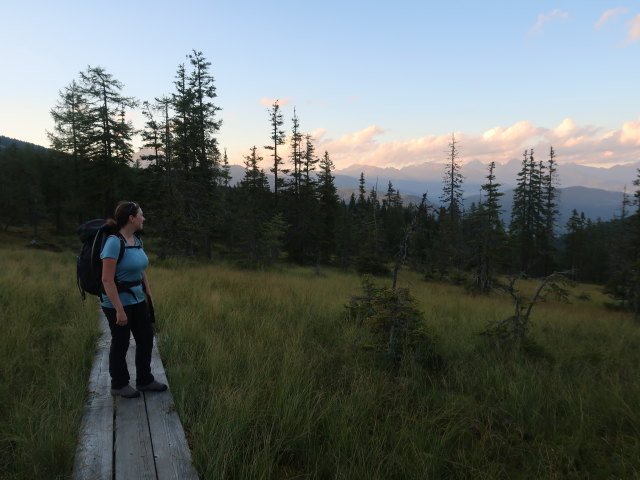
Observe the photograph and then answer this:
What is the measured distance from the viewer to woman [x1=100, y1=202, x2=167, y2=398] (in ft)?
10.0

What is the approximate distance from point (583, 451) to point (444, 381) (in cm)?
128

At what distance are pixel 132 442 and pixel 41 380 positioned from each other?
1560 mm

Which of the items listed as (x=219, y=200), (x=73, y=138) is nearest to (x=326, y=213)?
(x=219, y=200)

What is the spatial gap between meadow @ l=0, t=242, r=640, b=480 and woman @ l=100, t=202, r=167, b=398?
1.04 feet

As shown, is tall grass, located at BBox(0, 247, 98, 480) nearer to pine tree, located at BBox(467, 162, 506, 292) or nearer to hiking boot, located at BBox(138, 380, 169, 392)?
hiking boot, located at BBox(138, 380, 169, 392)

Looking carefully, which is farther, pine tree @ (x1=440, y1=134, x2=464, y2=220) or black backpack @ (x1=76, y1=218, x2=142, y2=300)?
pine tree @ (x1=440, y1=134, x2=464, y2=220)

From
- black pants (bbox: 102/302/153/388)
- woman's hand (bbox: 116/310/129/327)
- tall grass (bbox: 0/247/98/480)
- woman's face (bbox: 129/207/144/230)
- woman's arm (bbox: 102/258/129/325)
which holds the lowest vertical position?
tall grass (bbox: 0/247/98/480)

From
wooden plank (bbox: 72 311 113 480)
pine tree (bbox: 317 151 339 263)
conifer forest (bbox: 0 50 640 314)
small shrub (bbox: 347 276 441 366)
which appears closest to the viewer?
wooden plank (bbox: 72 311 113 480)

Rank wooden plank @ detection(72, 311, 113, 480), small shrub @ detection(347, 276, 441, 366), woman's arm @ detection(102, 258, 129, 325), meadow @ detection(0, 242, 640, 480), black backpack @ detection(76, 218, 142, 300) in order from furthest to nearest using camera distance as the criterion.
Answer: small shrub @ detection(347, 276, 441, 366) → black backpack @ detection(76, 218, 142, 300) → woman's arm @ detection(102, 258, 129, 325) → meadow @ detection(0, 242, 640, 480) → wooden plank @ detection(72, 311, 113, 480)

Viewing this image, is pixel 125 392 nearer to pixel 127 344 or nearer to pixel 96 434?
pixel 127 344

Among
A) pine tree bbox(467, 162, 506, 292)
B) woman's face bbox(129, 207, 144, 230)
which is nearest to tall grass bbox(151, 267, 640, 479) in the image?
woman's face bbox(129, 207, 144, 230)

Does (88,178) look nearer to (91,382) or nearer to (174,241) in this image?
(174,241)

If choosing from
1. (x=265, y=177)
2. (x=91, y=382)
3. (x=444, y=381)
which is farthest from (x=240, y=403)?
(x=265, y=177)

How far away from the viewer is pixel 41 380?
11.0 feet
